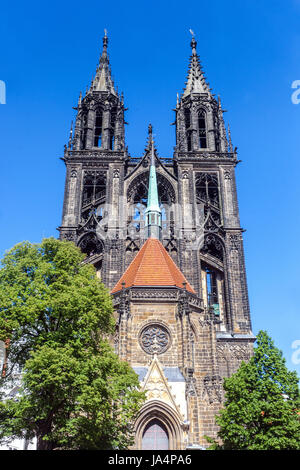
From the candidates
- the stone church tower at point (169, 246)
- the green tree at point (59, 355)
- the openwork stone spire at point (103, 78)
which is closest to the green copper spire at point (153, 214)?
the stone church tower at point (169, 246)

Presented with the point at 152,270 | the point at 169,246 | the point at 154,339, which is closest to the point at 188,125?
the point at 169,246

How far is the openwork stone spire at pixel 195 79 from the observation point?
123 ft

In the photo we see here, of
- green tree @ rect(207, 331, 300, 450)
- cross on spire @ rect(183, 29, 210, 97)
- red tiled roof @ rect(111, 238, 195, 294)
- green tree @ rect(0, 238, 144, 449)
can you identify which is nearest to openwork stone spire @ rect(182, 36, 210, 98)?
cross on spire @ rect(183, 29, 210, 97)

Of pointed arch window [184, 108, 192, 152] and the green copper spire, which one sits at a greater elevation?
pointed arch window [184, 108, 192, 152]

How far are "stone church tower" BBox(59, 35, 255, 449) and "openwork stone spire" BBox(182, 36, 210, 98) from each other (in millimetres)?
84

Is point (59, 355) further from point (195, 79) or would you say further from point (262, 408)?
point (195, 79)

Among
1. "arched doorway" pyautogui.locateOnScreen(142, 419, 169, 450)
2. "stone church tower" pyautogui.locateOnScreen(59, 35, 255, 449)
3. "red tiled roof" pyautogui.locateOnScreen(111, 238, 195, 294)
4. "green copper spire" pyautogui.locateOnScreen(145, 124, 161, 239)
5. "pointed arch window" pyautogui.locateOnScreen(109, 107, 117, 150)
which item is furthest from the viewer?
"pointed arch window" pyautogui.locateOnScreen(109, 107, 117, 150)

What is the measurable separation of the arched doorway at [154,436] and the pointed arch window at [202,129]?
22.5 meters

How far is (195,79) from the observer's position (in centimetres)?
3825

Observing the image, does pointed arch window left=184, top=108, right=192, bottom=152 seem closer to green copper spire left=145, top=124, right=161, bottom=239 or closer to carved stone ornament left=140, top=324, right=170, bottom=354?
green copper spire left=145, top=124, right=161, bottom=239

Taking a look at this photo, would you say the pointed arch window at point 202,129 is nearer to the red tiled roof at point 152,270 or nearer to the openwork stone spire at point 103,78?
the openwork stone spire at point 103,78

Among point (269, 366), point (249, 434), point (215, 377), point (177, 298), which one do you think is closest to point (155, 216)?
point (177, 298)

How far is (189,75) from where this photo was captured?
38938 millimetres

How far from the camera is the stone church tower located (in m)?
20.4
